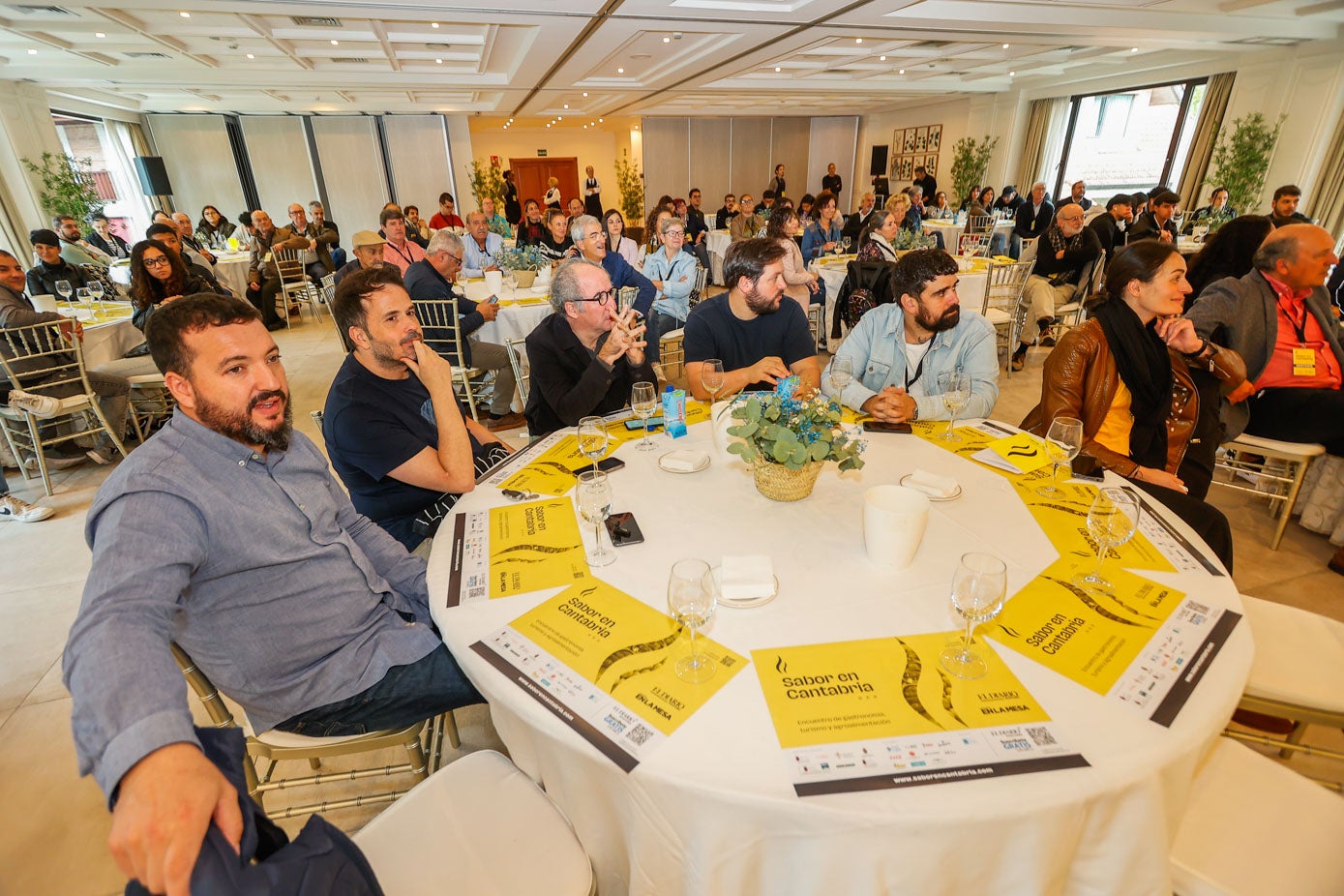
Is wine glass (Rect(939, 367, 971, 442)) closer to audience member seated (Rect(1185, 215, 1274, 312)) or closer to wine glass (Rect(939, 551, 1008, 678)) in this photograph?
wine glass (Rect(939, 551, 1008, 678))

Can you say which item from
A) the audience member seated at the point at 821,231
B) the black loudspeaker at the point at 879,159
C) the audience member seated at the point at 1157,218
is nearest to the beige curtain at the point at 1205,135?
the audience member seated at the point at 1157,218

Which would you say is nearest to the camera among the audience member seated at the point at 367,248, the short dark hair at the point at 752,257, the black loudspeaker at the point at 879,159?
the short dark hair at the point at 752,257

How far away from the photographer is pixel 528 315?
480 cm

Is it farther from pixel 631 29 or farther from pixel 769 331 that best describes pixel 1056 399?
pixel 631 29

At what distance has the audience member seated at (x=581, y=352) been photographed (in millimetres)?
2443

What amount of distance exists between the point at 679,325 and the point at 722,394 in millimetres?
3035

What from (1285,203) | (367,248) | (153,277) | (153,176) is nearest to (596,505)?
(367,248)

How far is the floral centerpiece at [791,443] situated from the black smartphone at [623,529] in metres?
0.34

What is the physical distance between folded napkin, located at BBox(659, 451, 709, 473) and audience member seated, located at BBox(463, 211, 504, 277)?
5073mm

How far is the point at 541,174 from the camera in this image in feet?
64.9

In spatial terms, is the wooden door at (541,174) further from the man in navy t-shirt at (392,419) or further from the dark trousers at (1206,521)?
the dark trousers at (1206,521)

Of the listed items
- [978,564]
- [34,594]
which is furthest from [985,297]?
[34,594]

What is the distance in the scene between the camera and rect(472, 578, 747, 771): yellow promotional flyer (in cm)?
103

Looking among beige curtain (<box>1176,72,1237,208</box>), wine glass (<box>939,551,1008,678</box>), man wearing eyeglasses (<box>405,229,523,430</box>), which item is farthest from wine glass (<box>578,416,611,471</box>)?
beige curtain (<box>1176,72,1237,208</box>)
